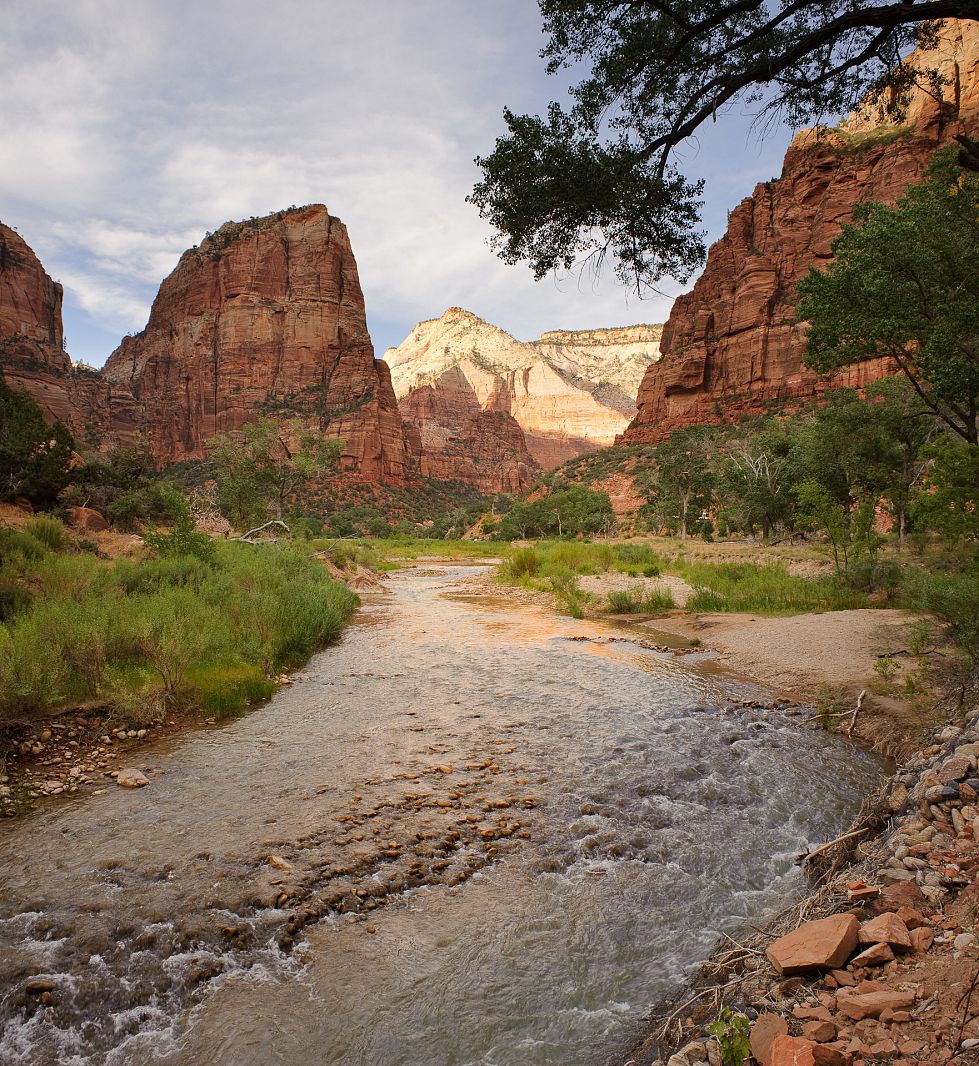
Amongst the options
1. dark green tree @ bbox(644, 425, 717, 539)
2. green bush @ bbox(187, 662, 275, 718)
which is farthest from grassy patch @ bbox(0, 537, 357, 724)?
dark green tree @ bbox(644, 425, 717, 539)

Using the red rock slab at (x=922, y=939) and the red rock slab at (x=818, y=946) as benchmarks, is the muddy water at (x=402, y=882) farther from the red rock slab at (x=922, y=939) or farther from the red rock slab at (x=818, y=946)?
the red rock slab at (x=922, y=939)

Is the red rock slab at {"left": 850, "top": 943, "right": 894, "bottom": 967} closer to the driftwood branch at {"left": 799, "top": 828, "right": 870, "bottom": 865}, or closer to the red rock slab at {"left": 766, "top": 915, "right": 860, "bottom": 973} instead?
the red rock slab at {"left": 766, "top": 915, "right": 860, "bottom": 973}

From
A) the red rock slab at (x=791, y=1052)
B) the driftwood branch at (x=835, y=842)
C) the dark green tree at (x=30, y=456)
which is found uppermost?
the dark green tree at (x=30, y=456)

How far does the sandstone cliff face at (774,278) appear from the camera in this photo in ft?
264

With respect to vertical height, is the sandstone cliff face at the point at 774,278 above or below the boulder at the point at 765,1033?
above

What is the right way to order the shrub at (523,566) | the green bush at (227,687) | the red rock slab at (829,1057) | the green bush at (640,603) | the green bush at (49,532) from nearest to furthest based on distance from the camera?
1. the red rock slab at (829,1057)
2. the green bush at (227,687)
3. the green bush at (49,532)
4. the green bush at (640,603)
5. the shrub at (523,566)

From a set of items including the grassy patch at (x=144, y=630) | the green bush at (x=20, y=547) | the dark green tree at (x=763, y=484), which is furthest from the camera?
the dark green tree at (x=763, y=484)

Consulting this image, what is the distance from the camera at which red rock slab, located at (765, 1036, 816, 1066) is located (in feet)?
5.75

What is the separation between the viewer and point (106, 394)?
405 ft

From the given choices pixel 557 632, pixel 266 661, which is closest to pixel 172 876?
pixel 266 661

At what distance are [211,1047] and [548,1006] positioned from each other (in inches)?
64.8

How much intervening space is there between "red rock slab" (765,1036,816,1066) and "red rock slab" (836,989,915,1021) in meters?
0.21

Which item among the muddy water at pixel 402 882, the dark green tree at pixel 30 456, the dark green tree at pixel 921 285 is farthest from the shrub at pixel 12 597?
the dark green tree at pixel 921 285

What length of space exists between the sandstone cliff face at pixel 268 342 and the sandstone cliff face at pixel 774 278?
2171 inches
